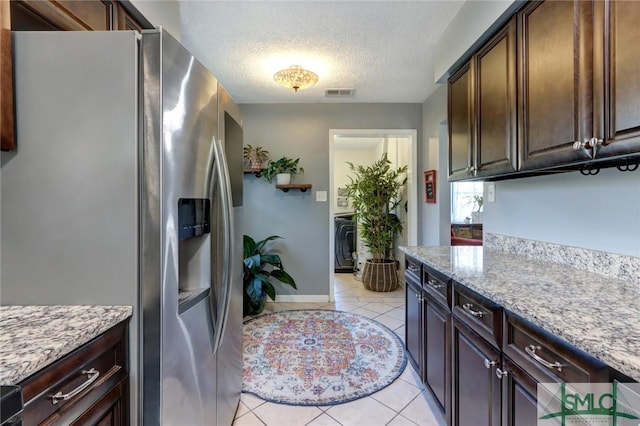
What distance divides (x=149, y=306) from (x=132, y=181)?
1.33ft

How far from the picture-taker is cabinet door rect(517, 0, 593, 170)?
1064 millimetres

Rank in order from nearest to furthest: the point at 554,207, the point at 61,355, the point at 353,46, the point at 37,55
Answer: the point at 61,355 → the point at 37,55 → the point at 554,207 → the point at 353,46

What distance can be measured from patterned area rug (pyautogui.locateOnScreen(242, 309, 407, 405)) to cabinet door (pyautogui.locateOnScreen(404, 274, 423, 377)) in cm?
26

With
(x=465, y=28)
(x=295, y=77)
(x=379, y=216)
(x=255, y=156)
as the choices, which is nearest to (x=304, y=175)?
(x=255, y=156)

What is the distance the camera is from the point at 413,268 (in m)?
1.96

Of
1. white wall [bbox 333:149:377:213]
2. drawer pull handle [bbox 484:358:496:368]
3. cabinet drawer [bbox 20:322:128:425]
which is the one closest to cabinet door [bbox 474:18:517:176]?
drawer pull handle [bbox 484:358:496:368]

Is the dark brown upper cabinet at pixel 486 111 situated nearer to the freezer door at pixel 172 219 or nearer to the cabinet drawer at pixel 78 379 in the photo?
the freezer door at pixel 172 219

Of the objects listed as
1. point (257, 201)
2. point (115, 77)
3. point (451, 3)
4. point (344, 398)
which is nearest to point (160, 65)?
point (115, 77)

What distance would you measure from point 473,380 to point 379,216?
3.09m

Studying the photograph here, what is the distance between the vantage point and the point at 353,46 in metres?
2.41

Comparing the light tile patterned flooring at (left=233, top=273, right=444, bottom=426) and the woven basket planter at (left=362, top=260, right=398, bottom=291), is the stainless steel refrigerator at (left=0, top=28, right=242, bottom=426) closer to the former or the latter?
the light tile patterned flooring at (left=233, top=273, right=444, bottom=426)

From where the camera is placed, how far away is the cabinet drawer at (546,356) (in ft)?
2.28

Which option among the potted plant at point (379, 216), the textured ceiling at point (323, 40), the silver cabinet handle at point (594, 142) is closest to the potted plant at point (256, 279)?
the potted plant at point (379, 216)

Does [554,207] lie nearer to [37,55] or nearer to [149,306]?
[149,306]
